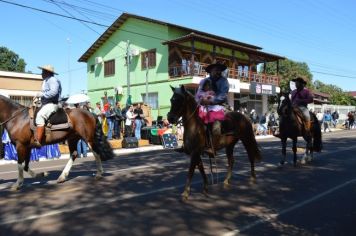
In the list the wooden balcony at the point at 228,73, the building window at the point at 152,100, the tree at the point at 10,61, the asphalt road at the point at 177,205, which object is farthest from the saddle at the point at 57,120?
the tree at the point at 10,61

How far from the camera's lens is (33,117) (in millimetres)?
9195

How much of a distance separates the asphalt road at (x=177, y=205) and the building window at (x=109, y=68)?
1265 inches

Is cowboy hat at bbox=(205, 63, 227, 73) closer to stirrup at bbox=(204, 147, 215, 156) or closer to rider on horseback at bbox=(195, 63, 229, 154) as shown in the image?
rider on horseback at bbox=(195, 63, 229, 154)

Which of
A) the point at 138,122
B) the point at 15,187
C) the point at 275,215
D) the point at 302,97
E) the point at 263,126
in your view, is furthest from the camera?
the point at 263,126

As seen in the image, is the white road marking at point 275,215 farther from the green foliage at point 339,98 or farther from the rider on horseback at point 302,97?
the green foliage at point 339,98

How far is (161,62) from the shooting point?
3691 cm

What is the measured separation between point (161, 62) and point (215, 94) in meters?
28.8

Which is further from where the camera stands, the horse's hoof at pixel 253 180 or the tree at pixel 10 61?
the tree at pixel 10 61

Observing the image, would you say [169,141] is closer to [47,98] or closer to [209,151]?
[47,98]

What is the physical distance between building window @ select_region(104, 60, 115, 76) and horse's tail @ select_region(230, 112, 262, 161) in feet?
112

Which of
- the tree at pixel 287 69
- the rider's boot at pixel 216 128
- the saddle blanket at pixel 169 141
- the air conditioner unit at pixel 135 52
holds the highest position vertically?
the tree at pixel 287 69

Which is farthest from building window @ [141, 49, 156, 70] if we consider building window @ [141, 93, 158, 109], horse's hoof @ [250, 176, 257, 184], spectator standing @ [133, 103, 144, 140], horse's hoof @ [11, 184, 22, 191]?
horse's hoof @ [11, 184, 22, 191]

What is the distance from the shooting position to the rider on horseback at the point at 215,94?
830cm

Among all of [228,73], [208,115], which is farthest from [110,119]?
[228,73]
